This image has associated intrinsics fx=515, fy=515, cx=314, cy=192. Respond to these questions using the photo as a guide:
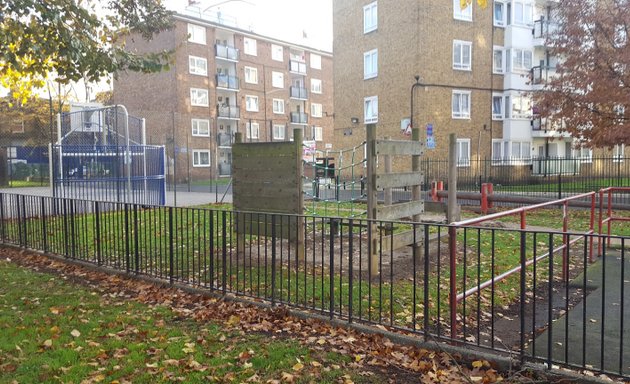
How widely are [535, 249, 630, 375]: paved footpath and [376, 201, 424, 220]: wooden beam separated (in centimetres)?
265

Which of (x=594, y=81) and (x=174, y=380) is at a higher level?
(x=594, y=81)

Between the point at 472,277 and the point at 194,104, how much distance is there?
41378 millimetres

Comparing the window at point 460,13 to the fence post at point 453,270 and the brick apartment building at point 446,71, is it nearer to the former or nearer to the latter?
the brick apartment building at point 446,71

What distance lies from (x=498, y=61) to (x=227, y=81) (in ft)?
82.6

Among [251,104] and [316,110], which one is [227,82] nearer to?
[251,104]

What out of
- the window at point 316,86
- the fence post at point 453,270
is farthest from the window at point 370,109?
the fence post at point 453,270

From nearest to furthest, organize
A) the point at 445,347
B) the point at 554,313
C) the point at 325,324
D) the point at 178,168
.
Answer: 1. the point at 445,347
2. the point at 325,324
3. the point at 554,313
4. the point at 178,168

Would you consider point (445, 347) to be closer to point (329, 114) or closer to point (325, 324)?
point (325, 324)

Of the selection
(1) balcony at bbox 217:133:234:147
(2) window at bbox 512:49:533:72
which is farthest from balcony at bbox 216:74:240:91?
(2) window at bbox 512:49:533:72

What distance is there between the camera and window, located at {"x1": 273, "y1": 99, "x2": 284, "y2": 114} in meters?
55.4

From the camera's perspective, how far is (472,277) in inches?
296

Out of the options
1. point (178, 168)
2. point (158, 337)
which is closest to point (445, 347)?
point (158, 337)

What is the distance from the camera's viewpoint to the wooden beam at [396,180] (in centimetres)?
763

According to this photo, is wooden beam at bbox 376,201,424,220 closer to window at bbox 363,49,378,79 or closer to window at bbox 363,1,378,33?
window at bbox 363,49,378,79
